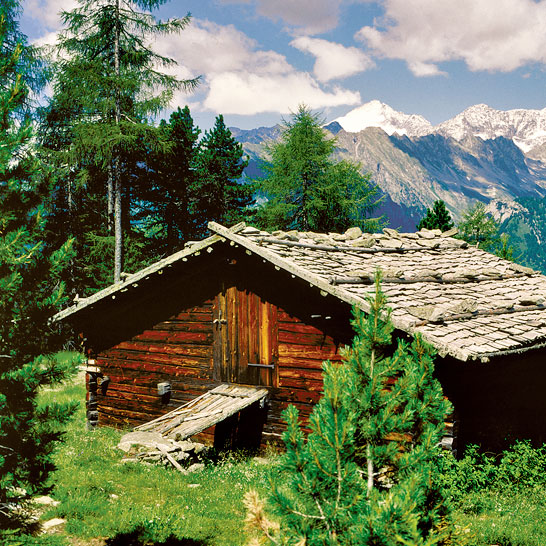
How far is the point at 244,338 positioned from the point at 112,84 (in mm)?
14758

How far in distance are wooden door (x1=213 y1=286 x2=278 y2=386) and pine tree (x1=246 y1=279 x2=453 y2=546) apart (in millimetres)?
7382

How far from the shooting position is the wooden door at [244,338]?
11289 millimetres

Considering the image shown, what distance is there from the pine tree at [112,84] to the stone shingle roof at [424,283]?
1028 centimetres

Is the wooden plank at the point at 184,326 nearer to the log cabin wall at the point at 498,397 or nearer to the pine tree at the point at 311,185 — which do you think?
the log cabin wall at the point at 498,397

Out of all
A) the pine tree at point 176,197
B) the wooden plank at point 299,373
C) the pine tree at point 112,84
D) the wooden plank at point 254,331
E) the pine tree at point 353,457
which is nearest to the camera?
the pine tree at point 353,457

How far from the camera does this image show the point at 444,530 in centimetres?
367

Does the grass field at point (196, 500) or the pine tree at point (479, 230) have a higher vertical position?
the pine tree at point (479, 230)

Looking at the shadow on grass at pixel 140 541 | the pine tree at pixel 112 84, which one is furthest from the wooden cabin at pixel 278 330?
the pine tree at pixel 112 84

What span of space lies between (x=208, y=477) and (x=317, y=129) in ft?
95.8

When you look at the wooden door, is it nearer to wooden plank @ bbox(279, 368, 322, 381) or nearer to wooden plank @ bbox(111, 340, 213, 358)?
wooden plank @ bbox(279, 368, 322, 381)

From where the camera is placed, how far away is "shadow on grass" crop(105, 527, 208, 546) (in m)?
6.47

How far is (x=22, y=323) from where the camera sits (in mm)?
4820

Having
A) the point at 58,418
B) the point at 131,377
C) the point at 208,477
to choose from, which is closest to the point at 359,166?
the point at 131,377

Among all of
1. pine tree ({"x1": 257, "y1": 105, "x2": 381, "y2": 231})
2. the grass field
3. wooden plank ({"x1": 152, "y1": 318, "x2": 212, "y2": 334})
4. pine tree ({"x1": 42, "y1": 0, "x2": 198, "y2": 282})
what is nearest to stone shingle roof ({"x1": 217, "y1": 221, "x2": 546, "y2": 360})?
the grass field
